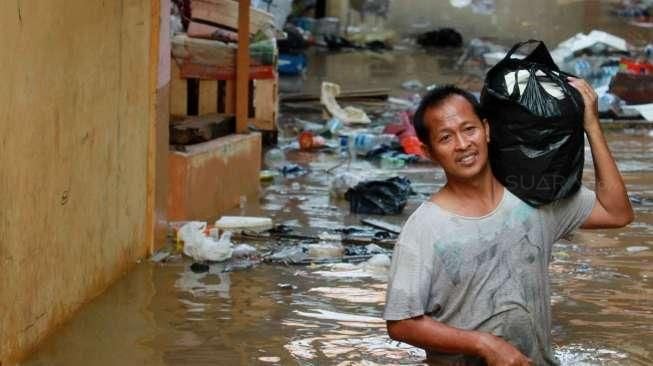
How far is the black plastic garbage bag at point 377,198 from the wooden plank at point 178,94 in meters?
1.31

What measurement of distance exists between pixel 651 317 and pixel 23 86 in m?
3.13

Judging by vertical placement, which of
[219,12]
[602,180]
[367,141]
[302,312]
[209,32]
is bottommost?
[302,312]

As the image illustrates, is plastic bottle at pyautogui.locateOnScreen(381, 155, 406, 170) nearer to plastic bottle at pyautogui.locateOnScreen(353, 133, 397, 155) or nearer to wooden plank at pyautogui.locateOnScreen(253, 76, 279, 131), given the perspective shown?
plastic bottle at pyautogui.locateOnScreen(353, 133, 397, 155)

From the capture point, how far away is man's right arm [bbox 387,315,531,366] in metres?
3.59

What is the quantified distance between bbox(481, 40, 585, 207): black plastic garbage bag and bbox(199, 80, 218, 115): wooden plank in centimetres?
500

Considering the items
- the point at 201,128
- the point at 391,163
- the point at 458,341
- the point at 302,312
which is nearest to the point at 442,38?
the point at 391,163

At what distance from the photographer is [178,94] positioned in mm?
8672

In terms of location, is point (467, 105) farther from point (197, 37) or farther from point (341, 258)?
point (197, 37)

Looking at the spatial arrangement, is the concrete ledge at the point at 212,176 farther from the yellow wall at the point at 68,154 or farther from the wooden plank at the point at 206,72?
the yellow wall at the point at 68,154

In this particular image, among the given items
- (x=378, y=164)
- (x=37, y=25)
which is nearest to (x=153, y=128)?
(x=37, y=25)

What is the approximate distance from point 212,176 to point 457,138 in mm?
4493

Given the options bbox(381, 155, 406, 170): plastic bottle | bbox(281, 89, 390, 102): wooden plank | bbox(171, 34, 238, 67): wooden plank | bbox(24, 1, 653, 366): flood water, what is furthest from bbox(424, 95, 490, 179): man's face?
bbox(281, 89, 390, 102): wooden plank

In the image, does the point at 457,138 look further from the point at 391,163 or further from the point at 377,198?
the point at 391,163

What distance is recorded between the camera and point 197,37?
28.7 feet
